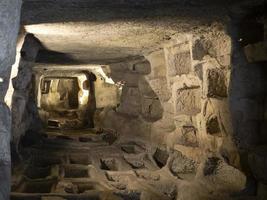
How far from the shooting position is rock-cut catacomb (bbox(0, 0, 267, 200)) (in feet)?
7.29

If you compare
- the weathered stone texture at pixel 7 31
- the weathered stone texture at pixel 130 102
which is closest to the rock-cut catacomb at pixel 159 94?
the weathered stone texture at pixel 7 31

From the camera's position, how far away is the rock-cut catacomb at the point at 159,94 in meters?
2.22

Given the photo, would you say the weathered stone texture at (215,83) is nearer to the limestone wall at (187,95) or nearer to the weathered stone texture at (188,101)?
the limestone wall at (187,95)

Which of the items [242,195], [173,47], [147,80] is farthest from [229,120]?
[147,80]

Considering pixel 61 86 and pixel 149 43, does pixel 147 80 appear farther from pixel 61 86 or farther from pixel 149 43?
pixel 61 86

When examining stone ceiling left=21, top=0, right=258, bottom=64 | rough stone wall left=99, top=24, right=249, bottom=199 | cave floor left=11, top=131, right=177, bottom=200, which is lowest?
cave floor left=11, top=131, right=177, bottom=200

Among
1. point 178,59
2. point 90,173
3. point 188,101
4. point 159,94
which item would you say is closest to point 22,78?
point 90,173

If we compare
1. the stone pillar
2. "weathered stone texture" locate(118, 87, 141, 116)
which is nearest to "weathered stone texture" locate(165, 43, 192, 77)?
"weathered stone texture" locate(118, 87, 141, 116)

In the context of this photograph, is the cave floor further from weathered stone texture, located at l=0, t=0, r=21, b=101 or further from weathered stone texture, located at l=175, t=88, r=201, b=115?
weathered stone texture, located at l=0, t=0, r=21, b=101

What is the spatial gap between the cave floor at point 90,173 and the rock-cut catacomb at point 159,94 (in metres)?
0.01

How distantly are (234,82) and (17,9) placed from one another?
1641 millimetres

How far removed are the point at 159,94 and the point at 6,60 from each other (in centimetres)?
291

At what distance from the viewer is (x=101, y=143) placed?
5.27m

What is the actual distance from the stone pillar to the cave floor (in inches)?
50.3
